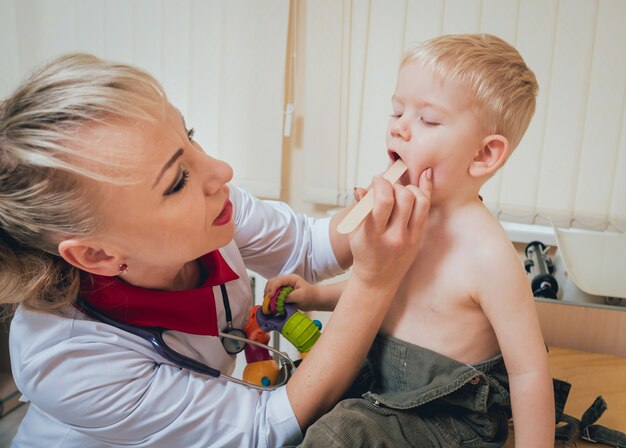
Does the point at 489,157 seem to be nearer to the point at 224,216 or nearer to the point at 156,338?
the point at 224,216

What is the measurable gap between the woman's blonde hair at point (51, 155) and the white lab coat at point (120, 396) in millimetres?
59

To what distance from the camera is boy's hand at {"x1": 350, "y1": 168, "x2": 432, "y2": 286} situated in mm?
789

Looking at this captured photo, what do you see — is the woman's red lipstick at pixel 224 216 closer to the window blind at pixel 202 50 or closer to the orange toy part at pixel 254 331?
the orange toy part at pixel 254 331

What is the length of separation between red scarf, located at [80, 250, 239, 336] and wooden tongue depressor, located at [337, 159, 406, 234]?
1.01 ft

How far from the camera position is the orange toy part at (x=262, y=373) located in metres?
1.02

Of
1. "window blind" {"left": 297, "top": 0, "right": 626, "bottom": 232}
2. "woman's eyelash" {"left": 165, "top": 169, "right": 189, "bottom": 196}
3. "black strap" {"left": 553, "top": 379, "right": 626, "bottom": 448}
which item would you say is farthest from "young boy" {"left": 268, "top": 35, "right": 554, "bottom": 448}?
"window blind" {"left": 297, "top": 0, "right": 626, "bottom": 232}

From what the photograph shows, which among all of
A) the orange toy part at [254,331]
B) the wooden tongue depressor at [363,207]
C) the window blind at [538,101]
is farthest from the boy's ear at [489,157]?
the window blind at [538,101]

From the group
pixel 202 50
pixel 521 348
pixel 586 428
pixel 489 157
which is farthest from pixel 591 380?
pixel 202 50

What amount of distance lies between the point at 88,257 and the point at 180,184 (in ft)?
0.58

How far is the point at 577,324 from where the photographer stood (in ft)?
4.01

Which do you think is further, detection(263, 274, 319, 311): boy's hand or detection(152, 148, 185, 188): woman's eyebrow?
detection(263, 274, 319, 311): boy's hand

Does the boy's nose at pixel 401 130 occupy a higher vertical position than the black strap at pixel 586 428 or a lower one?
higher

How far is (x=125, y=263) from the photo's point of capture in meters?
0.85

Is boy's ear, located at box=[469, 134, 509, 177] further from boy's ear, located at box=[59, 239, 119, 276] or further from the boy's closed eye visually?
boy's ear, located at box=[59, 239, 119, 276]
